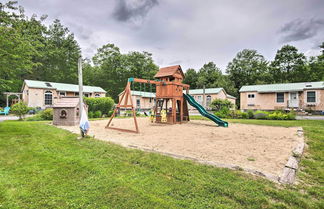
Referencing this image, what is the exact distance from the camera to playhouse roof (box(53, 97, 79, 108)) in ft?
33.8

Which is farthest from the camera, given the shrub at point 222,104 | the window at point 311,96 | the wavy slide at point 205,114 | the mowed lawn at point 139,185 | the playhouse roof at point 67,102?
the window at point 311,96

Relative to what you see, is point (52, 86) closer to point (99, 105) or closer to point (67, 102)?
point (99, 105)

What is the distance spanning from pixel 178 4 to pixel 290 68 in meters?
37.4

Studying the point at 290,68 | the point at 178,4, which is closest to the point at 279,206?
the point at 178,4

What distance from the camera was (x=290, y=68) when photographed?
3541cm

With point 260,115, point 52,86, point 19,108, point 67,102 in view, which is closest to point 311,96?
point 260,115

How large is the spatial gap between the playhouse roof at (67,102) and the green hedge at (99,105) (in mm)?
4778

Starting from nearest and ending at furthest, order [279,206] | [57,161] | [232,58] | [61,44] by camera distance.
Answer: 1. [279,206]
2. [57,161]
3. [61,44]
4. [232,58]

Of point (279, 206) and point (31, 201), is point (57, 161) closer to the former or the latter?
point (31, 201)

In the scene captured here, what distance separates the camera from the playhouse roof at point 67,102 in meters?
10.3

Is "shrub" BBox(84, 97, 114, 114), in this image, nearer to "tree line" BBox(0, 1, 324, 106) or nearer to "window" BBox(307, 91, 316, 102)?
"tree line" BBox(0, 1, 324, 106)

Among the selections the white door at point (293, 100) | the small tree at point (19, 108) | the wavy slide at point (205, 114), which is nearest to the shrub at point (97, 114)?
the small tree at point (19, 108)

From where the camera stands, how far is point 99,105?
16344 mm

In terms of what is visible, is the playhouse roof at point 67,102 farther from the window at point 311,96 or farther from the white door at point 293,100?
the window at point 311,96
